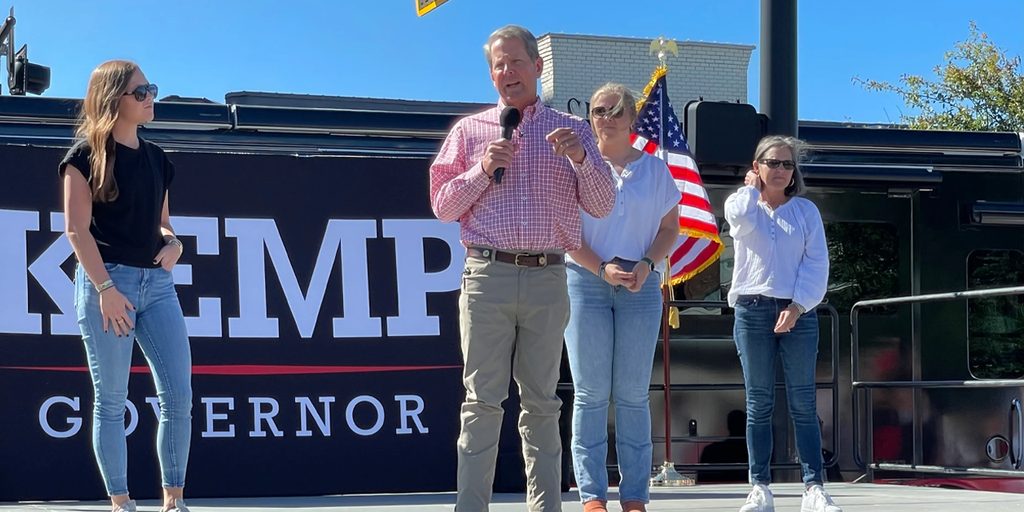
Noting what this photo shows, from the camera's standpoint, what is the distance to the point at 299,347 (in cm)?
637

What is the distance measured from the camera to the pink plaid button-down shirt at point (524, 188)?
13.3 feet

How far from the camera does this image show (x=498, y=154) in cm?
384

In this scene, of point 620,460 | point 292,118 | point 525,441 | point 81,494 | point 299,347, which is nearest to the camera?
point 525,441

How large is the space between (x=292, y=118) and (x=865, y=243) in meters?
4.04

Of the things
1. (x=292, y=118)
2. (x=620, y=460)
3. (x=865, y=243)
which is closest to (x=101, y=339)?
(x=620, y=460)

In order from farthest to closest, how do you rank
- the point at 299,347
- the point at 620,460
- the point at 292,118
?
the point at 292,118 → the point at 299,347 → the point at 620,460

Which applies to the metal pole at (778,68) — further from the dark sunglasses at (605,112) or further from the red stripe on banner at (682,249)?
the dark sunglasses at (605,112)

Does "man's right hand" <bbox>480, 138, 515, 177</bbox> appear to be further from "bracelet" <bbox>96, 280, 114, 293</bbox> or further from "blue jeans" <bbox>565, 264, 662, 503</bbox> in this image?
"bracelet" <bbox>96, 280, 114, 293</bbox>

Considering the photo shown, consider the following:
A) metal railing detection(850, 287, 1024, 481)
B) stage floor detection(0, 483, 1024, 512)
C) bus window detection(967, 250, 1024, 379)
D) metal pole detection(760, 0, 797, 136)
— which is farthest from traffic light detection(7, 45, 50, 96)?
bus window detection(967, 250, 1024, 379)

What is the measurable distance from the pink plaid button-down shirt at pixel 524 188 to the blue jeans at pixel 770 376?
135cm

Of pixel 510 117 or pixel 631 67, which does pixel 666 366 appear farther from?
pixel 631 67

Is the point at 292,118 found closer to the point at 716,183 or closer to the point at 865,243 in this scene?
the point at 716,183

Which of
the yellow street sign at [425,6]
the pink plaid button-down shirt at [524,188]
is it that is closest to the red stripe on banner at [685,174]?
the yellow street sign at [425,6]

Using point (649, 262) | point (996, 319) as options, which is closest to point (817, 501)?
point (649, 262)
